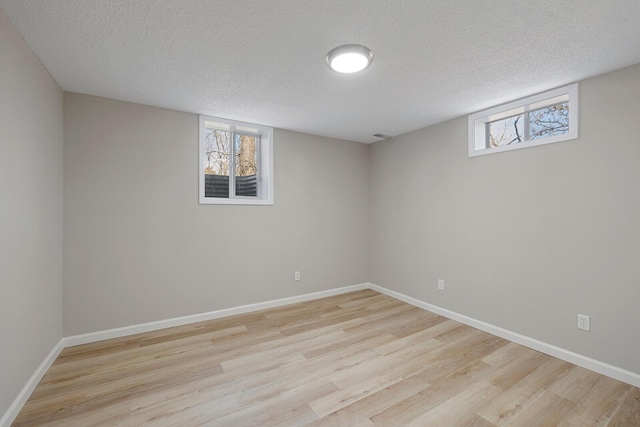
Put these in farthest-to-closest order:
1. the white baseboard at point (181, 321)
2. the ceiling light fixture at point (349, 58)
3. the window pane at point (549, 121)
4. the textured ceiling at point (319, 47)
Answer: the white baseboard at point (181, 321)
the window pane at point (549, 121)
the ceiling light fixture at point (349, 58)
the textured ceiling at point (319, 47)

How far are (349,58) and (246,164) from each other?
2.20 meters

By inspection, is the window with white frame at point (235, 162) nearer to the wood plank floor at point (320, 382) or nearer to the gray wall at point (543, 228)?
the wood plank floor at point (320, 382)

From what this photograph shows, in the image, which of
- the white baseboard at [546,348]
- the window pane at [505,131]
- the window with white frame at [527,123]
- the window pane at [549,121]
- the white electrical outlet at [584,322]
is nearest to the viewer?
the white baseboard at [546,348]

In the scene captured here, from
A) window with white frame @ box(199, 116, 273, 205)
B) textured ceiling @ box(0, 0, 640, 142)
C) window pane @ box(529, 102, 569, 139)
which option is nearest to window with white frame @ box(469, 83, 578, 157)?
window pane @ box(529, 102, 569, 139)

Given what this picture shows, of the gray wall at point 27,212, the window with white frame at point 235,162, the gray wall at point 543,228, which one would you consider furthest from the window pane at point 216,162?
the gray wall at point 543,228

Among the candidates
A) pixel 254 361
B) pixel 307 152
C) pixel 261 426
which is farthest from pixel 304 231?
pixel 261 426

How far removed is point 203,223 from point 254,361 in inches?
66.8

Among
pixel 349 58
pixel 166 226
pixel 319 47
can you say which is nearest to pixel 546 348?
pixel 349 58

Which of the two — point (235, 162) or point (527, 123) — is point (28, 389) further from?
point (527, 123)

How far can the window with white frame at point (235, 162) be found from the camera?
339 centimetres

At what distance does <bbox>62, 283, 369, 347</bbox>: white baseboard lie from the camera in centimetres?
269

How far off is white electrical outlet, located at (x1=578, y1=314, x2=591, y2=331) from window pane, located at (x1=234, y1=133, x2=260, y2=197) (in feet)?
12.0

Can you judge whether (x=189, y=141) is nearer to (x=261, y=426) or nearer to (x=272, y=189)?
(x=272, y=189)

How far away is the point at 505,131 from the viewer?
120 inches
